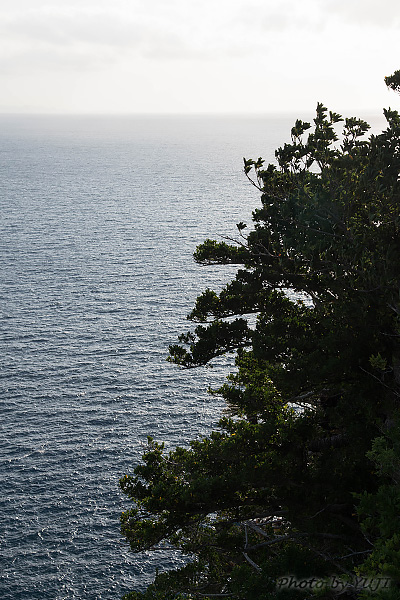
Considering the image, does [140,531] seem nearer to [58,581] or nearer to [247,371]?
[247,371]

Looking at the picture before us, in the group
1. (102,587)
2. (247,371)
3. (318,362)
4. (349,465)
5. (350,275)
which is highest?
(350,275)

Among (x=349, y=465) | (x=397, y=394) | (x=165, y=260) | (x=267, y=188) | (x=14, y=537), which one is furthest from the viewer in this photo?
(x=165, y=260)

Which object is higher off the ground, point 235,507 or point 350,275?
point 350,275

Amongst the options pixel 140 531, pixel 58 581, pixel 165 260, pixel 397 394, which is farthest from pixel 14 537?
pixel 165 260

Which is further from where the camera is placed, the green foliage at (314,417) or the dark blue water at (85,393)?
the dark blue water at (85,393)

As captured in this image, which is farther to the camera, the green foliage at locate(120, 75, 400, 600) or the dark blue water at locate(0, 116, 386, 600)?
the dark blue water at locate(0, 116, 386, 600)

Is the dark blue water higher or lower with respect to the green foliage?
lower

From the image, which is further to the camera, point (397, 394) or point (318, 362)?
point (318, 362)

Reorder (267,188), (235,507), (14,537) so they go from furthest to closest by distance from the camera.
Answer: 1. (14,537)
2. (267,188)
3. (235,507)

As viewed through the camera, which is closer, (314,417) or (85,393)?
(314,417)

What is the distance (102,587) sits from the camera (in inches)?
1624

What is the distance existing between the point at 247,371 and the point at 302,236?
279 inches

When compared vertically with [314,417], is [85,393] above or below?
below

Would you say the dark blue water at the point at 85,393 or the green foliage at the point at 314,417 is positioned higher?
the green foliage at the point at 314,417
